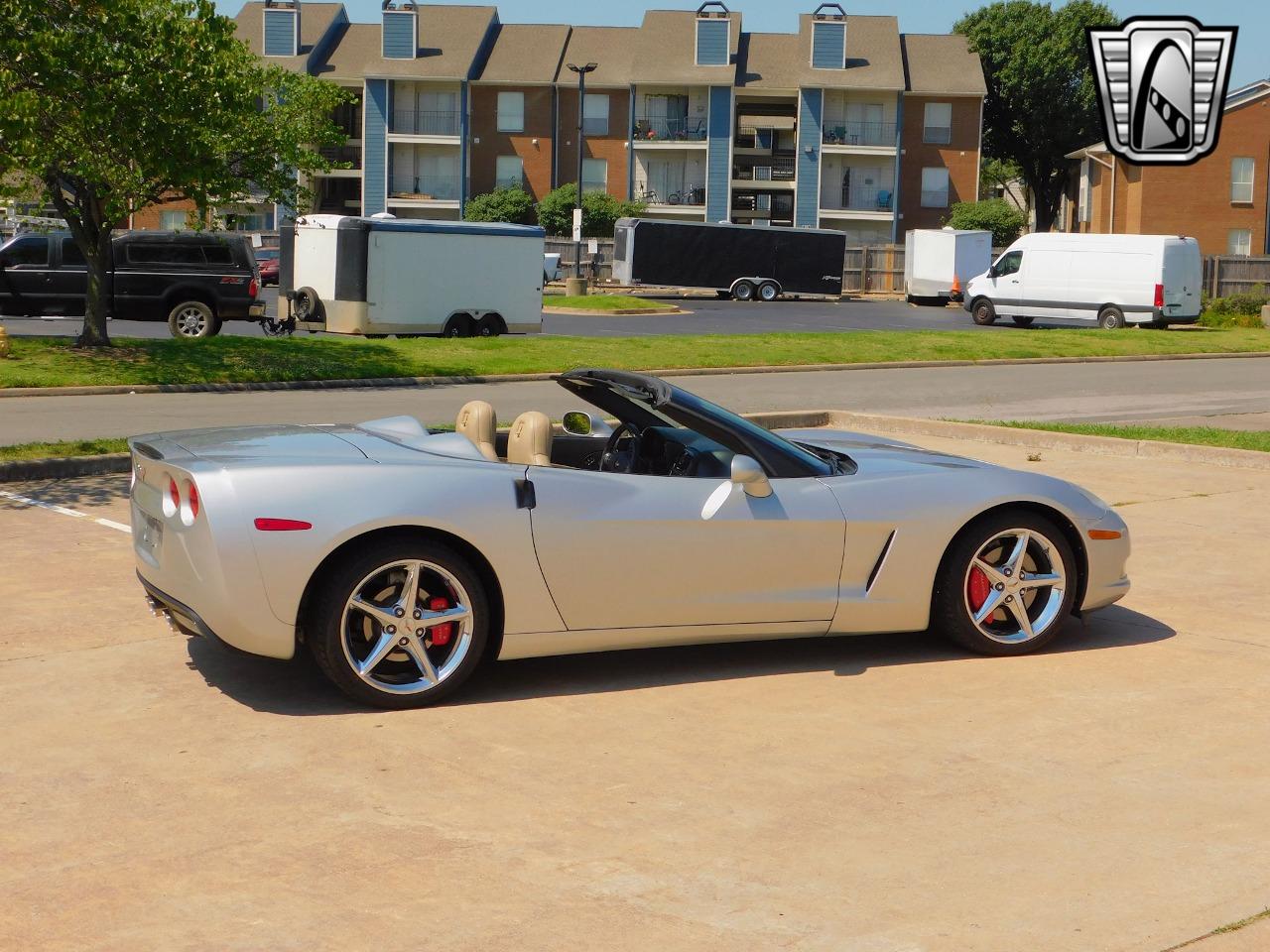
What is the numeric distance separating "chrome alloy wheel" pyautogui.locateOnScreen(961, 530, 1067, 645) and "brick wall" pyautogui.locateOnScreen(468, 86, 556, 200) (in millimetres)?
65106

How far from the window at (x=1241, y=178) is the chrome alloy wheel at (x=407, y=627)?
191ft

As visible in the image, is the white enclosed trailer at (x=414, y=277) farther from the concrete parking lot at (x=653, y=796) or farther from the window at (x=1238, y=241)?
the window at (x=1238, y=241)

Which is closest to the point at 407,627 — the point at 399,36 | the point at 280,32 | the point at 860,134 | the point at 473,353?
the point at 473,353

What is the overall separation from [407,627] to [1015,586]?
8.81 ft

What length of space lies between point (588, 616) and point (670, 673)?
0.56m

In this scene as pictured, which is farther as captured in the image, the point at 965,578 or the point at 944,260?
the point at 944,260

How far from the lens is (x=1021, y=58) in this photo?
79562 millimetres

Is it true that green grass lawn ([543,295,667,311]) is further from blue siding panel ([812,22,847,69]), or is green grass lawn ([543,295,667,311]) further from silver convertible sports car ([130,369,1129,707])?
silver convertible sports car ([130,369,1129,707])

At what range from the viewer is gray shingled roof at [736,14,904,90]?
68.2 m

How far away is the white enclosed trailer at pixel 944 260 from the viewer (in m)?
51.6

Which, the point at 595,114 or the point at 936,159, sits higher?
the point at 595,114

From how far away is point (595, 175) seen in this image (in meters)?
70.6

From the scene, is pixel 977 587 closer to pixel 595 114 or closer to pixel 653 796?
pixel 653 796

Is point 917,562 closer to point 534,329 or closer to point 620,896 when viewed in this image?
point 620,896
